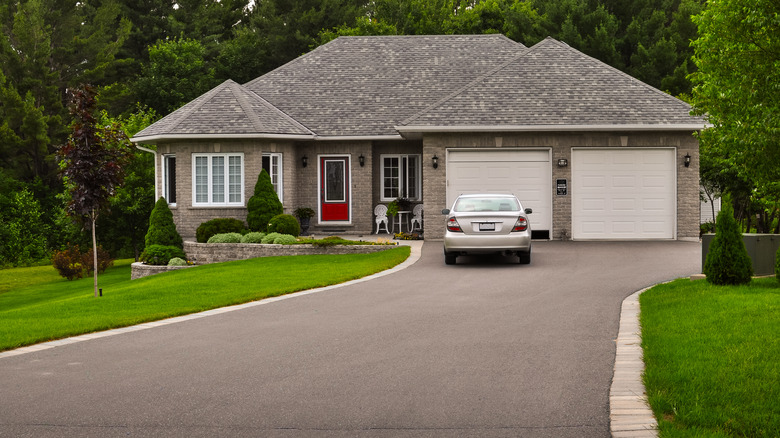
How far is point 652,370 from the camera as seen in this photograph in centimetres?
746

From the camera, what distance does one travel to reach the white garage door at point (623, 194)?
24.2 meters

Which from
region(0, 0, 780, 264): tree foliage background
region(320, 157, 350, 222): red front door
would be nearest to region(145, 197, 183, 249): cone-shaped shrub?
region(320, 157, 350, 222): red front door

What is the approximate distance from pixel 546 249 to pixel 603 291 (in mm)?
7793

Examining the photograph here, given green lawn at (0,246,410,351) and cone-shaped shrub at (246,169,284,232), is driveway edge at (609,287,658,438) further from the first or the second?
cone-shaped shrub at (246,169,284,232)

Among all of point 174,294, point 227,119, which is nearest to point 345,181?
point 227,119

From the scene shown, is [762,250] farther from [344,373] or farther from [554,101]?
[554,101]

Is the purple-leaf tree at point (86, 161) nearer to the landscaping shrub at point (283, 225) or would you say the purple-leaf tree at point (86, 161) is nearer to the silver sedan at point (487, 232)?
the landscaping shrub at point (283, 225)

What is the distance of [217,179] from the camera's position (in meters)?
26.1

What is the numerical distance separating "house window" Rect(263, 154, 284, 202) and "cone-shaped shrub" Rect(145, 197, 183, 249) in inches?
135

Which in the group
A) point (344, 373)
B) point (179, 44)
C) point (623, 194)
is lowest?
point (344, 373)

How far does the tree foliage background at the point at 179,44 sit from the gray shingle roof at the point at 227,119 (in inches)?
389

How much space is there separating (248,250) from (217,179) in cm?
405

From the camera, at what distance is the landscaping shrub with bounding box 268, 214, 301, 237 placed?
2400 centimetres

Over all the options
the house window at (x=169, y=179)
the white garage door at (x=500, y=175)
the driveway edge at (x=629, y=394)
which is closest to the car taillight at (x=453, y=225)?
the white garage door at (x=500, y=175)
